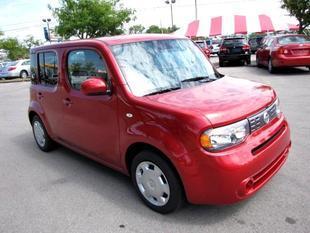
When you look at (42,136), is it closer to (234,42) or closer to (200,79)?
(200,79)

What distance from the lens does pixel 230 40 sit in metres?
19.4

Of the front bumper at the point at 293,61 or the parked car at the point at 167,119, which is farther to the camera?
the front bumper at the point at 293,61

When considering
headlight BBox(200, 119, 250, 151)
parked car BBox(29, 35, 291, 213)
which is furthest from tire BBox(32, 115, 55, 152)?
headlight BBox(200, 119, 250, 151)

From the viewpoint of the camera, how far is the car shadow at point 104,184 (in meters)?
3.44

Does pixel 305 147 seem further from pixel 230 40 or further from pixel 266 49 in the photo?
pixel 230 40

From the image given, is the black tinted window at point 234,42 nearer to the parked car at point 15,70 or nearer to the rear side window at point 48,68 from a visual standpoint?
the rear side window at point 48,68

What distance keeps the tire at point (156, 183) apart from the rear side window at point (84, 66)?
3.54 feet

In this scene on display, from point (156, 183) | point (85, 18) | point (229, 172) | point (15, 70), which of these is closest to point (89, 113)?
point (156, 183)

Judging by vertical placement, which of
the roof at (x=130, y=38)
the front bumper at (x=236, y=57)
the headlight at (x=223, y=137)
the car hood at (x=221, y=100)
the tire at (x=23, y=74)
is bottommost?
the tire at (x=23, y=74)

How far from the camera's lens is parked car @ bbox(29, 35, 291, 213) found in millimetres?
2994

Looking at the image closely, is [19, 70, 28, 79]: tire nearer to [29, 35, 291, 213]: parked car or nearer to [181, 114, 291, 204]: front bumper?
[29, 35, 291, 213]: parked car

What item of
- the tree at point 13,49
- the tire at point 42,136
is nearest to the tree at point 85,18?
the tire at point 42,136

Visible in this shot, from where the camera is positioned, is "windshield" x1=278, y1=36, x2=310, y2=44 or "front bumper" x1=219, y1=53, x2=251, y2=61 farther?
"front bumper" x1=219, y1=53, x2=251, y2=61

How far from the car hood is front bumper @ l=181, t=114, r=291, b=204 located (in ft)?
0.87
